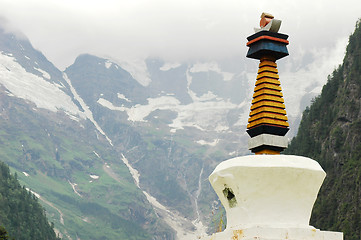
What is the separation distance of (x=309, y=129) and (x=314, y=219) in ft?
115

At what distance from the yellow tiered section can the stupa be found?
0.02 metres

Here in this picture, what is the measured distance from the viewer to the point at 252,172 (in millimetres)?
14141

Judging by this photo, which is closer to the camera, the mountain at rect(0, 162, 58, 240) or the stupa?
the stupa

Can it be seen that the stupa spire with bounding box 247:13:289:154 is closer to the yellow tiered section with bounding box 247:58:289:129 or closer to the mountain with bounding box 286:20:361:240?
the yellow tiered section with bounding box 247:58:289:129

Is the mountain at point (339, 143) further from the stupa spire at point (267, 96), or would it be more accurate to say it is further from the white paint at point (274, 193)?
the white paint at point (274, 193)

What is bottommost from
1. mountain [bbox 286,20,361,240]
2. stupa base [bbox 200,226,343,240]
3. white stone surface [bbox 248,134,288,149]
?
stupa base [bbox 200,226,343,240]

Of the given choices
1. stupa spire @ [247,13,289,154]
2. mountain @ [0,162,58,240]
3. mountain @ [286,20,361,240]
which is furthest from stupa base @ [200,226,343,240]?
mountain @ [0,162,58,240]

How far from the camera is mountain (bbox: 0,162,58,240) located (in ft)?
574

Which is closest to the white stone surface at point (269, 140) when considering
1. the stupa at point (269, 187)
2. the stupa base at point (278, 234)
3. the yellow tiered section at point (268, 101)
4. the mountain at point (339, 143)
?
the stupa at point (269, 187)

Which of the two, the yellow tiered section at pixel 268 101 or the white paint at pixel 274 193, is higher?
the yellow tiered section at pixel 268 101

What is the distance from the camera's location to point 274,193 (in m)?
14.3

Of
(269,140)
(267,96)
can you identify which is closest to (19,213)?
(267,96)

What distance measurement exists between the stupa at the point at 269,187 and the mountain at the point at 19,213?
163402 millimetres

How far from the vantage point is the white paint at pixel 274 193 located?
14078mm
